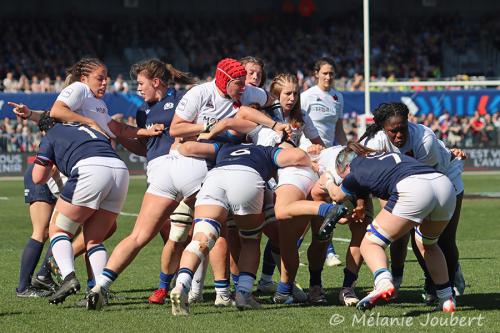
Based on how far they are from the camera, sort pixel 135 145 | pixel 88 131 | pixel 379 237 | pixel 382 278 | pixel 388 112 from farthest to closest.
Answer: pixel 135 145 < pixel 88 131 < pixel 388 112 < pixel 379 237 < pixel 382 278

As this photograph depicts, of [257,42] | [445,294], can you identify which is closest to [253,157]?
[445,294]

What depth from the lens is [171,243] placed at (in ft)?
27.6

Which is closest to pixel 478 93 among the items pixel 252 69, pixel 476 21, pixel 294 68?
pixel 294 68

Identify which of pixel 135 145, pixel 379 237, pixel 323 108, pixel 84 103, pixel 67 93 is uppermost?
pixel 67 93

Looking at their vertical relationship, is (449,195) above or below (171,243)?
above

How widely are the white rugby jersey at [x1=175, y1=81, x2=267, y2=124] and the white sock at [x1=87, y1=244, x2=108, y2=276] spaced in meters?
1.30

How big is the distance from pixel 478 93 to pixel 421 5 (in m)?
16.0

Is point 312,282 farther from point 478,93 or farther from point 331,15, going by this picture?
point 331,15

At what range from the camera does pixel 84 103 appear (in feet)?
28.3

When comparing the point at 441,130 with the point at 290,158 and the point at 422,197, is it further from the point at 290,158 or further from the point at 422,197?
the point at 422,197

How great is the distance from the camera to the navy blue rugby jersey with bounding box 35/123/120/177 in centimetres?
815

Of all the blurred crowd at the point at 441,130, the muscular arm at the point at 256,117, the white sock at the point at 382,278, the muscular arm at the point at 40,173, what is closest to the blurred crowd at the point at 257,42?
the blurred crowd at the point at 441,130

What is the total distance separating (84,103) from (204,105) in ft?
3.38

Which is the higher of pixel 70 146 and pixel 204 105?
pixel 204 105
